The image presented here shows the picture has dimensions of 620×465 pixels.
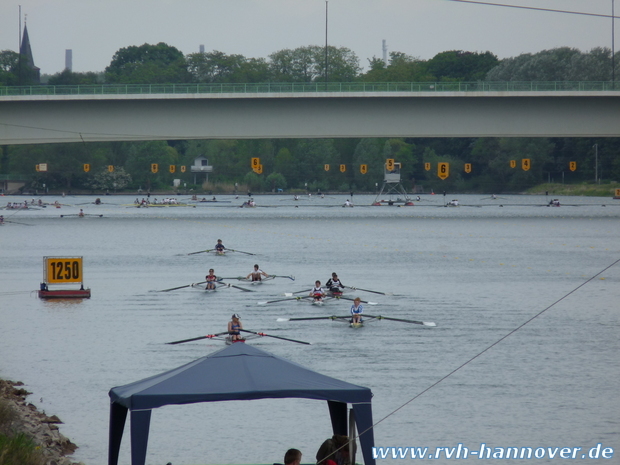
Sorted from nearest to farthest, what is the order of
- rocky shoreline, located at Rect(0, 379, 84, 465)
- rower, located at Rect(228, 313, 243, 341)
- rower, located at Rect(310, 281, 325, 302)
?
rocky shoreline, located at Rect(0, 379, 84, 465)
rower, located at Rect(228, 313, 243, 341)
rower, located at Rect(310, 281, 325, 302)

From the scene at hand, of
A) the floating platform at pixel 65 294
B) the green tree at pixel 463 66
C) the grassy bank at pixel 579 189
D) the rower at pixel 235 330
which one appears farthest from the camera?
the green tree at pixel 463 66

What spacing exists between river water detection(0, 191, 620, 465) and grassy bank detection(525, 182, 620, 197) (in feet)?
266

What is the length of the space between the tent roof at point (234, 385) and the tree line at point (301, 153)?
150 meters

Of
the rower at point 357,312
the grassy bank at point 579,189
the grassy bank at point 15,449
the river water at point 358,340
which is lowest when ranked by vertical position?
the river water at point 358,340

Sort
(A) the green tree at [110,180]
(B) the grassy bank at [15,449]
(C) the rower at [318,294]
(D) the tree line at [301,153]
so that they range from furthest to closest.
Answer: (A) the green tree at [110,180], (D) the tree line at [301,153], (C) the rower at [318,294], (B) the grassy bank at [15,449]

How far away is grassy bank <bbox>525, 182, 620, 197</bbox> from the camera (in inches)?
5989

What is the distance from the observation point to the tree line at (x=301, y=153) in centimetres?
16862

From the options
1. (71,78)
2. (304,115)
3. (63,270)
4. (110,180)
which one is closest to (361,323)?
(63,270)

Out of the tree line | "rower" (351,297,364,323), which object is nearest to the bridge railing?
"rower" (351,297,364,323)

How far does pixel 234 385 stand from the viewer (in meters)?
13.2

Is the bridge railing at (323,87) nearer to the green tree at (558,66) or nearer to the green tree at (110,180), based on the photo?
the green tree at (558,66)

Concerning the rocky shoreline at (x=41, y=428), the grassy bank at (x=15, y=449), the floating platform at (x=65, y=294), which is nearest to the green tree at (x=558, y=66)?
the floating platform at (x=65, y=294)

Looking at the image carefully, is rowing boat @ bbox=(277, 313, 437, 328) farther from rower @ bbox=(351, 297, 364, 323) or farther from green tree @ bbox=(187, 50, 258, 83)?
green tree @ bbox=(187, 50, 258, 83)

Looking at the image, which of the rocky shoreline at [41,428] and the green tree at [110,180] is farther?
the green tree at [110,180]
